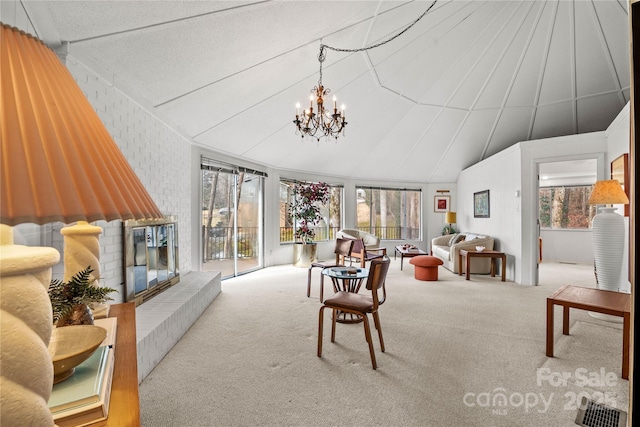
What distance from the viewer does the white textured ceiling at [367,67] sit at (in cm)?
264

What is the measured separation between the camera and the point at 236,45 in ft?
10.1

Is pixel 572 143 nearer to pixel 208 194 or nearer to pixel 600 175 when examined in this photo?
pixel 600 175

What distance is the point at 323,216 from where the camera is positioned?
27.3 ft

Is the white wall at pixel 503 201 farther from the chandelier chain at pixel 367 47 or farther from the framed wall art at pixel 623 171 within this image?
the chandelier chain at pixel 367 47

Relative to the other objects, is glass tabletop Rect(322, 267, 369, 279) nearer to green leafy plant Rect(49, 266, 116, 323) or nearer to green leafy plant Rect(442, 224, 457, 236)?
green leafy plant Rect(49, 266, 116, 323)

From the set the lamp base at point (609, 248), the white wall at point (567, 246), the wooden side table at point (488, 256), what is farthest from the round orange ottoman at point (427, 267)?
the white wall at point (567, 246)

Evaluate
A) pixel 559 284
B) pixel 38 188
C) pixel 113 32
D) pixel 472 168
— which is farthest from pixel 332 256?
pixel 38 188

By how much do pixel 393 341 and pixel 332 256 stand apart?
5336 millimetres

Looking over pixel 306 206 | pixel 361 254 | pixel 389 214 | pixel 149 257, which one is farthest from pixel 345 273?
pixel 389 214

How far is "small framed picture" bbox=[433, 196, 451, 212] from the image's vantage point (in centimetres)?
884

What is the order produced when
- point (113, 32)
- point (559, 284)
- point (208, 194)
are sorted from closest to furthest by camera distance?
1. point (113, 32)
2. point (559, 284)
3. point (208, 194)

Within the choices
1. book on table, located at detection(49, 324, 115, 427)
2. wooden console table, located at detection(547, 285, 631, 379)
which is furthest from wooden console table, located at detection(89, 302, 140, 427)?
wooden console table, located at detection(547, 285, 631, 379)

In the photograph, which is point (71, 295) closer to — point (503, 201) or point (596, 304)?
point (596, 304)

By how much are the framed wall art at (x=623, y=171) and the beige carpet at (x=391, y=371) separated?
158 centimetres
